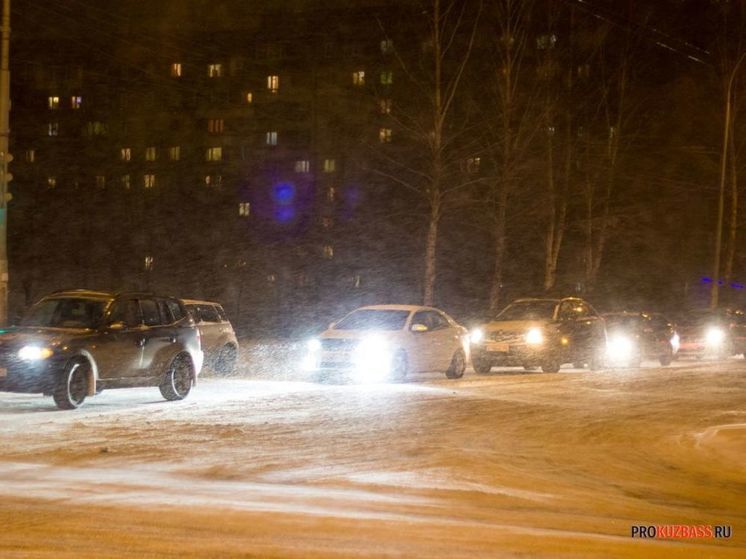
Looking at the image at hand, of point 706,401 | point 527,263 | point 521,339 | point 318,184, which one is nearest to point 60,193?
point 318,184

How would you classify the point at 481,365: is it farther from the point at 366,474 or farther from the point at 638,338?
the point at 366,474

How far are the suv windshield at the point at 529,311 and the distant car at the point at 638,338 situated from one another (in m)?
3.45

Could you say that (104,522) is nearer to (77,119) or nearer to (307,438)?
(307,438)

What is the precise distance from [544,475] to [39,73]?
7972cm

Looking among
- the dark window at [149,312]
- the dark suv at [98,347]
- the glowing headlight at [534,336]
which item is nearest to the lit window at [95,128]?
the glowing headlight at [534,336]

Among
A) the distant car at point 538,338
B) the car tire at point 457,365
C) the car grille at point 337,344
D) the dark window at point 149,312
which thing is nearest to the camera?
the dark window at point 149,312

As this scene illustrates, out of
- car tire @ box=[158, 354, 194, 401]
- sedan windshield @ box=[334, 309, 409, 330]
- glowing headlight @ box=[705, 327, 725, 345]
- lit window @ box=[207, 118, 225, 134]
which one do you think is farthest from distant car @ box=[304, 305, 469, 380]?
lit window @ box=[207, 118, 225, 134]

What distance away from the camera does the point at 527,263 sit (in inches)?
2457

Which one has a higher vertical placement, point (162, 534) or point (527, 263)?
point (527, 263)

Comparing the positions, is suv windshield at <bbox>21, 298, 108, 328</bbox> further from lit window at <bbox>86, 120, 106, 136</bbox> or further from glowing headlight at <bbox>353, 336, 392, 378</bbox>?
lit window at <bbox>86, 120, 106, 136</bbox>

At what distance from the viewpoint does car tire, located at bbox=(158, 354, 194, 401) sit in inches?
718

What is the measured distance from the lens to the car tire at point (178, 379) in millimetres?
18234

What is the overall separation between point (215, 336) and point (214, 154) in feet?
173

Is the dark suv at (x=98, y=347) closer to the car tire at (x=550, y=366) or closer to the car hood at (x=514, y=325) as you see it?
the car hood at (x=514, y=325)
